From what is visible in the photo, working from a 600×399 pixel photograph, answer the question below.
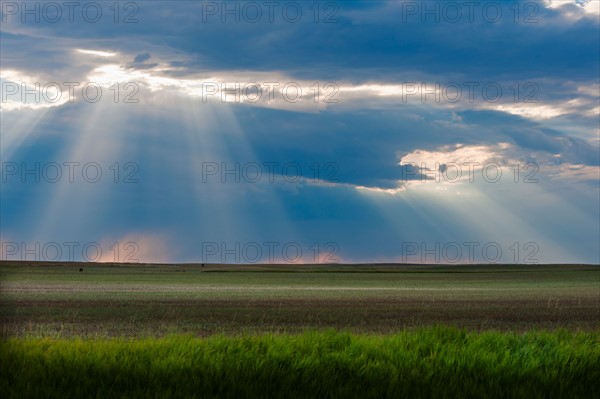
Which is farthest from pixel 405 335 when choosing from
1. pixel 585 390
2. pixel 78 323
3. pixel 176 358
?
pixel 78 323

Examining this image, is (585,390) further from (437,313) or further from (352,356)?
(437,313)

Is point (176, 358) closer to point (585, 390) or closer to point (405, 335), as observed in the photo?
point (405, 335)

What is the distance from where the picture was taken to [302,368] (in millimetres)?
13062

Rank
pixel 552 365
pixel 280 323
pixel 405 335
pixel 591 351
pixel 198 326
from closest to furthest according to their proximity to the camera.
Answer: pixel 552 365
pixel 591 351
pixel 405 335
pixel 198 326
pixel 280 323

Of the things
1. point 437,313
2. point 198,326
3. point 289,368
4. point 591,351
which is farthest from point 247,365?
point 437,313

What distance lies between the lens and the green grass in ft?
38.6

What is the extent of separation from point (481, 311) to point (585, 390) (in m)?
31.1

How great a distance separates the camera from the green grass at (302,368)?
38.6 ft

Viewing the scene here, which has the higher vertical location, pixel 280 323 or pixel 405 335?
pixel 405 335

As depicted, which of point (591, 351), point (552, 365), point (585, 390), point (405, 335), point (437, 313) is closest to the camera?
point (585, 390)

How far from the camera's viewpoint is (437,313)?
40500 millimetres

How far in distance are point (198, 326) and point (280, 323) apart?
4003 millimetres

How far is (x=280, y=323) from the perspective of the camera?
3234 centimetres

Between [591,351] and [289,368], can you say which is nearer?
[289,368]
